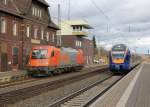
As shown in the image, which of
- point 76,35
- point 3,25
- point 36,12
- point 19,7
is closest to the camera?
point 3,25

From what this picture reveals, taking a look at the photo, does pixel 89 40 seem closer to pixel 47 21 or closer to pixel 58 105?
pixel 47 21

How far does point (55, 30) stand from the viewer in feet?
205

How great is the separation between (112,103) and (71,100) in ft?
7.95

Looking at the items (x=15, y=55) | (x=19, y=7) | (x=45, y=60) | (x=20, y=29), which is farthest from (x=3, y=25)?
(x=45, y=60)

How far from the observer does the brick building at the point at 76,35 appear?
285 feet

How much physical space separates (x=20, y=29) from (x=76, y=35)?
4158 cm

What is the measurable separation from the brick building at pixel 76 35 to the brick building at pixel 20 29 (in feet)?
94.9

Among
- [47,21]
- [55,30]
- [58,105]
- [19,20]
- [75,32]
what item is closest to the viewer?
[58,105]

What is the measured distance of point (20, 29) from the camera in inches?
1875

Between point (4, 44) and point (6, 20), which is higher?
point (6, 20)

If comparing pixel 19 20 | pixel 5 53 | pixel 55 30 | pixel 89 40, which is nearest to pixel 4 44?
pixel 5 53

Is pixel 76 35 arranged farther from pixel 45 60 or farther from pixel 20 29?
pixel 45 60

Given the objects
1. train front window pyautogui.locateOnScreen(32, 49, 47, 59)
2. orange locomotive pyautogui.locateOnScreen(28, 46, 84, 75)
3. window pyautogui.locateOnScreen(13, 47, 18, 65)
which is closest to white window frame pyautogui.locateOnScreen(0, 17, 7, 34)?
window pyautogui.locateOnScreen(13, 47, 18, 65)

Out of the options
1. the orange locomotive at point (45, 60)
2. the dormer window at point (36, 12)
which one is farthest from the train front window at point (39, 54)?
the dormer window at point (36, 12)
